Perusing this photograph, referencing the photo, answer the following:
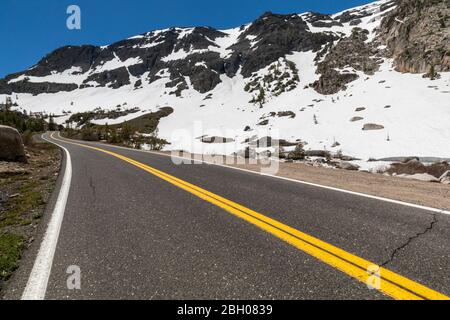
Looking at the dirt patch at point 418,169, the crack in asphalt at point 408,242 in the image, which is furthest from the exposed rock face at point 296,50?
the crack in asphalt at point 408,242

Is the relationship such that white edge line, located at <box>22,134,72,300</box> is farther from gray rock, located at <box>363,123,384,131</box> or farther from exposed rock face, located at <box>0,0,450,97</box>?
exposed rock face, located at <box>0,0,450,97</box>

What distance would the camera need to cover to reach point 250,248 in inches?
144

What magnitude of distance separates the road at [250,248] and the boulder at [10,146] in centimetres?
965

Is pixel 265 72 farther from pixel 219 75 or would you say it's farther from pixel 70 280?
pixel 70 280

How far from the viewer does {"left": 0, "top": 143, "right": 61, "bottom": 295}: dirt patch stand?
3.72 meters

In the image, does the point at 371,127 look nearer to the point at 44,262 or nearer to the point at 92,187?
the point at 92,187

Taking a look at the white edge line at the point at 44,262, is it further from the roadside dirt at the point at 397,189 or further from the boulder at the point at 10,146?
the boulder at the point at 10,146

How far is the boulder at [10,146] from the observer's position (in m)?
13.1

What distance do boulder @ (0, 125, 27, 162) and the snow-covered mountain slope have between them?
17.5 m

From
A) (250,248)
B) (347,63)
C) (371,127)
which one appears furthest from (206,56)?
(250,248)

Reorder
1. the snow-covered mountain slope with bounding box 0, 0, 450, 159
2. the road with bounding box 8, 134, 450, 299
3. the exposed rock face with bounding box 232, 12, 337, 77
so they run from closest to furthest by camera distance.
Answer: the road with bounding box 8, 134, 450, 299, the snow-covered mountain slope with bounding box 0, 0, 450, 159, the exposed rock face with bounding box 232, 12, 337, 77

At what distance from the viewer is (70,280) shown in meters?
3.08

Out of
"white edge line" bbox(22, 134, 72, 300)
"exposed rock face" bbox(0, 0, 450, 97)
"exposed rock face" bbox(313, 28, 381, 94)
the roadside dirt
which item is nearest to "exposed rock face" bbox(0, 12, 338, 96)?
"exposed rock face" bbox(0, 0, 450, 97)

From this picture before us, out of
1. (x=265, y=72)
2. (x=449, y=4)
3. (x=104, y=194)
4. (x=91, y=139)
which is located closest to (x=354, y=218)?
(x=104, y=194)
